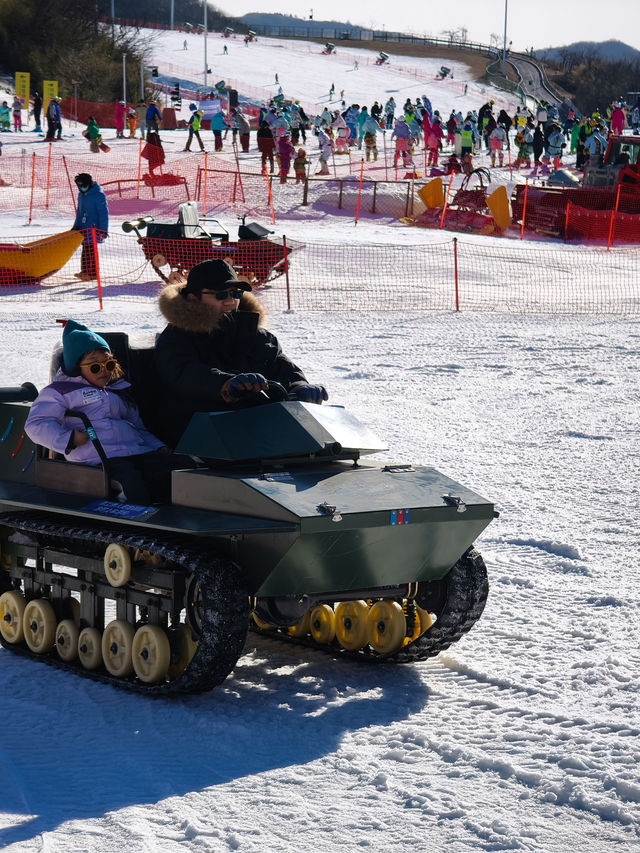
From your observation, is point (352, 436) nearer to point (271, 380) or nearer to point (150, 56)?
point (271, 380)

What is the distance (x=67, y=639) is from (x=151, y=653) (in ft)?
1.94

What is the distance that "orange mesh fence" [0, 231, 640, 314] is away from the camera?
17.2 meters

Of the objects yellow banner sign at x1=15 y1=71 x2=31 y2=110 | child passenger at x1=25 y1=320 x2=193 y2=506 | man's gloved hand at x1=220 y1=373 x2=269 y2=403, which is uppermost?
yellow banner sign at x1=15 y1=71 x2=31 y2=110

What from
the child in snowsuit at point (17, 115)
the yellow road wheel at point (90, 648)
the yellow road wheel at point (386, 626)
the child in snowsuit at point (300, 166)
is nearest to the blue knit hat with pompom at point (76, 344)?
the yellow road wheel at point (90, 648)

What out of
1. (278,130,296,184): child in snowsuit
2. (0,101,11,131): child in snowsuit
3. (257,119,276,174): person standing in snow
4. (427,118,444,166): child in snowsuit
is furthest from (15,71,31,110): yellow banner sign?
(278,130,296,184): child in snowsuit

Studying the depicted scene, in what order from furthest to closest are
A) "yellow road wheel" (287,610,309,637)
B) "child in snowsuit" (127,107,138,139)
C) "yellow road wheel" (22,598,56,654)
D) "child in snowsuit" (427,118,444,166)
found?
"child in snowsuit" (127,107,138,139)
"child in snowsuit" (427,118,444,166)
"yellow road wheel" (287,610,309,637)
"yellow road wheel" (22,598,56,654)

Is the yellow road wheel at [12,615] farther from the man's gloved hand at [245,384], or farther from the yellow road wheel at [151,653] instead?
the man's gloved hand at [245,384]

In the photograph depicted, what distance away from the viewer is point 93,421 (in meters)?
5.47

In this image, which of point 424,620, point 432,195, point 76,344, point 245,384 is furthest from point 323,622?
point 432,195

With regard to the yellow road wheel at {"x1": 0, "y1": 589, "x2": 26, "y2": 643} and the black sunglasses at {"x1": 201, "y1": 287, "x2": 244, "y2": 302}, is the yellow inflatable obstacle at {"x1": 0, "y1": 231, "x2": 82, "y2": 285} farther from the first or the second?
the yellow road wheel at {"x1": 0, "y1": 589, "x2": 26, "y2": 643}

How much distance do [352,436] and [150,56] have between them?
227 ft

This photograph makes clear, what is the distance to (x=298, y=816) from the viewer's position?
154 inches

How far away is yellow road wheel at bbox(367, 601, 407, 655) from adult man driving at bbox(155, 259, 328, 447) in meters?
0.99

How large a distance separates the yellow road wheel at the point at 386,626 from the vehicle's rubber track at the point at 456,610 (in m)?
0.05
